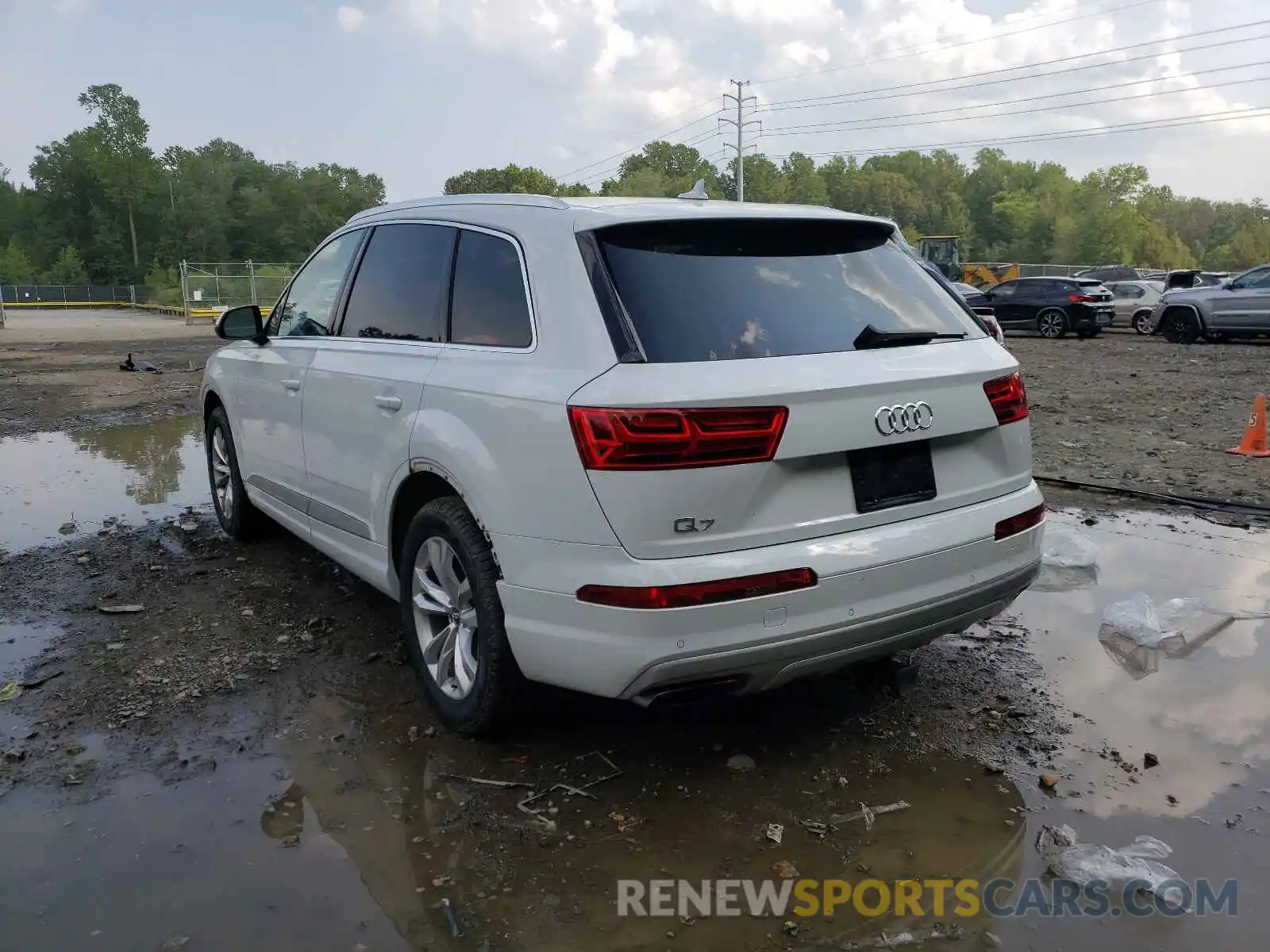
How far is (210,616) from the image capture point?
5098 millimetres

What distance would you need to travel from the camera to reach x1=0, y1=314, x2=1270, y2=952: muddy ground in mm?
2777

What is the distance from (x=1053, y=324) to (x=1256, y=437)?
17692mm

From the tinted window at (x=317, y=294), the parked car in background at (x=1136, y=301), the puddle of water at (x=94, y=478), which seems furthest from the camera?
the parked car in background at (x=1136, y=301)

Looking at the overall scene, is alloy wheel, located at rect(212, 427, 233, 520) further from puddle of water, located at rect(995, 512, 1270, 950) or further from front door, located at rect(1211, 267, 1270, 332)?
front door, located at rect(1211, 267, 1270, 332)

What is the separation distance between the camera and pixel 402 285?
425 centimetres

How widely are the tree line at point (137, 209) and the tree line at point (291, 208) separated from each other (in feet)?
0.48

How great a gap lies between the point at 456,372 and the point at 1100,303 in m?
24.3

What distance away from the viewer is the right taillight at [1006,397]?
3514 mm

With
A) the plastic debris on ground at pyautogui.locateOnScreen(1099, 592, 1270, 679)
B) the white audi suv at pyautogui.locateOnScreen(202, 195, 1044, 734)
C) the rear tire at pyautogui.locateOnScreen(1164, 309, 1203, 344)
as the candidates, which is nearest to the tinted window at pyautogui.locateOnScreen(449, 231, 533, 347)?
the white audi suv at pyautogui.locateOnScreen(202, 195, 1044, 734)

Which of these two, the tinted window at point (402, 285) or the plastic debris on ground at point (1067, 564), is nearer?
the tinted window at point (402, 285)

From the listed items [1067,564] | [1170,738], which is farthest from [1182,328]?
[1170,738]

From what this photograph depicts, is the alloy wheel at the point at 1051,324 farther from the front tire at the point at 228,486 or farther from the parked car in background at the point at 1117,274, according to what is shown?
the front tire at the point at 228,486

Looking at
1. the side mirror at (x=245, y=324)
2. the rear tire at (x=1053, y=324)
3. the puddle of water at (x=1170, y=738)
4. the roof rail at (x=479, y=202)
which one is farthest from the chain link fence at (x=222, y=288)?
the puddle of water at (x=1170, y=738)

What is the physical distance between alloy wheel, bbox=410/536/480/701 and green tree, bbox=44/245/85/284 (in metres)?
101
